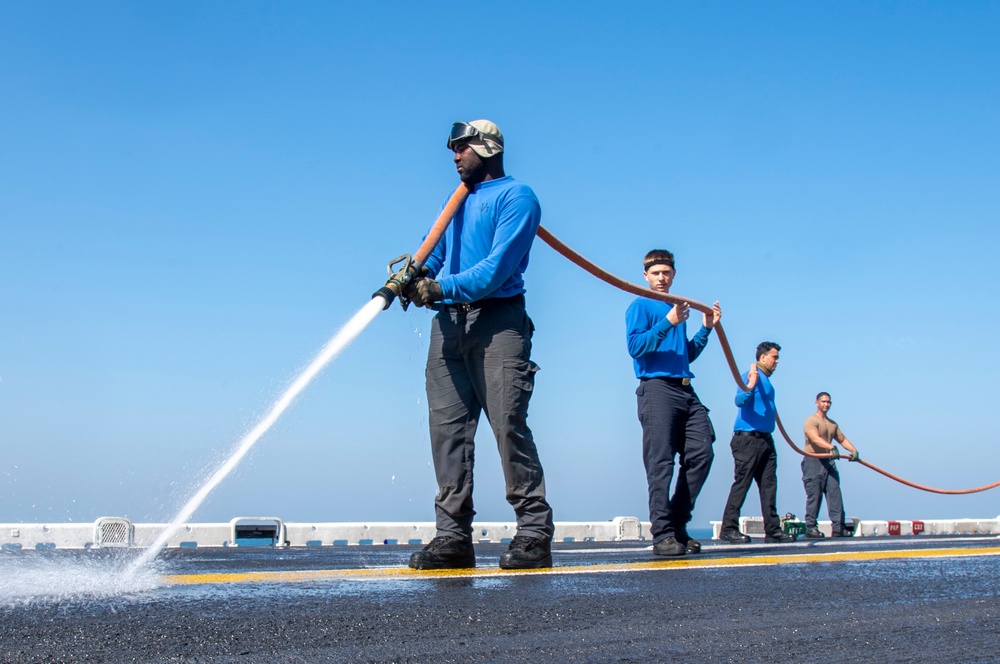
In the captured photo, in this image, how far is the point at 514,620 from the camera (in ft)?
8.13

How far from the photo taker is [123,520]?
973cm

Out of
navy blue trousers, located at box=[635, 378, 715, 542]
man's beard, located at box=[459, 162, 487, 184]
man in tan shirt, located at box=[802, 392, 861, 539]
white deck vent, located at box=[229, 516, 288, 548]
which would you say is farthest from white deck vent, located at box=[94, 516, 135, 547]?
man in tan shirt, located at box=[802, 392, 861, 539]

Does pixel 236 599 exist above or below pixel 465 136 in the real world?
below

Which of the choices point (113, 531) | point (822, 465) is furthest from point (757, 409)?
point (113, 531)

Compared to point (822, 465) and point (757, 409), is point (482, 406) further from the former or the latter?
point (822, 465)

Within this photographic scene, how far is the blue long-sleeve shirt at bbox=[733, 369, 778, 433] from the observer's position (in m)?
9.95

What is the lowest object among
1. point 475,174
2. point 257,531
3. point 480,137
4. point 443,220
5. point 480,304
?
point 257,531

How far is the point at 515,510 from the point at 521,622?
2.04 m

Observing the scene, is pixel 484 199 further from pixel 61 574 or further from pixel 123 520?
pixel 123 520

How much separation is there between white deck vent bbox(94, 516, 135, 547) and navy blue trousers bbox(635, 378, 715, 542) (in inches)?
213

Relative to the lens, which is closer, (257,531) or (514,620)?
(514,620)

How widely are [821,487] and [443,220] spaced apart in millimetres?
9576

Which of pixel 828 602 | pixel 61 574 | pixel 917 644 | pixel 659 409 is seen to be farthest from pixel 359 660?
pixel 659 409

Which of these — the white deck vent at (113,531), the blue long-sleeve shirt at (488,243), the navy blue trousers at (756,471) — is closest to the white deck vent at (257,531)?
the white deck vent at (113,531)
